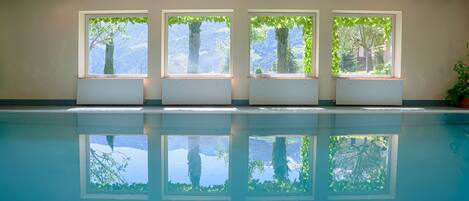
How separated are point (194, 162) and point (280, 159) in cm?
82

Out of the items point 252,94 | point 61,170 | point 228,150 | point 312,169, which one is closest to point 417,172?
point 312,169

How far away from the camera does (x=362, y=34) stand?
9750 mm

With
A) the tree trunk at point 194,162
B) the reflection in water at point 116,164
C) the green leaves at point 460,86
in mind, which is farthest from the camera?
→ the green leaves at point 460,86

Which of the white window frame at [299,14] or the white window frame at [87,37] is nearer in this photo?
the white window frame at [299,14]

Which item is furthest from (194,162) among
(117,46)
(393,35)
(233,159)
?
(393,35)

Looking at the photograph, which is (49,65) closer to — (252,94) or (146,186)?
(252,94)

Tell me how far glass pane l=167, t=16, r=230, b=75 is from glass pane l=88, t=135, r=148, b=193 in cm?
459

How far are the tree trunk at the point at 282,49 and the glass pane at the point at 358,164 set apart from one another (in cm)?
464

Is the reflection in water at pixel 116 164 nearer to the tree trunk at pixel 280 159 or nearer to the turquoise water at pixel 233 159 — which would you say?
the turquoise water at pixel 233 159

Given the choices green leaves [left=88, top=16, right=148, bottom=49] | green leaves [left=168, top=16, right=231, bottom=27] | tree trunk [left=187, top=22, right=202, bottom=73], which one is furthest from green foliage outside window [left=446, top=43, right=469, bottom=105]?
green leaves [left=88, top=16, right=148, bottom=49]

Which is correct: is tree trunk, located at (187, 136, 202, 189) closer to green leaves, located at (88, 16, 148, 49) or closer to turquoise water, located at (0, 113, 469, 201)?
turquoise water, located at (0, 113, 469, 201)

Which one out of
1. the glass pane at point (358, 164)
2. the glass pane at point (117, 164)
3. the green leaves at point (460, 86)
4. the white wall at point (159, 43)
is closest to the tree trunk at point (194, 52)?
the white wall at point (159, 43)

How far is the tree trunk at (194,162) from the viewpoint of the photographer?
3.26 meters

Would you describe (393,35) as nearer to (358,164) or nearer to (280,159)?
(358,164)
